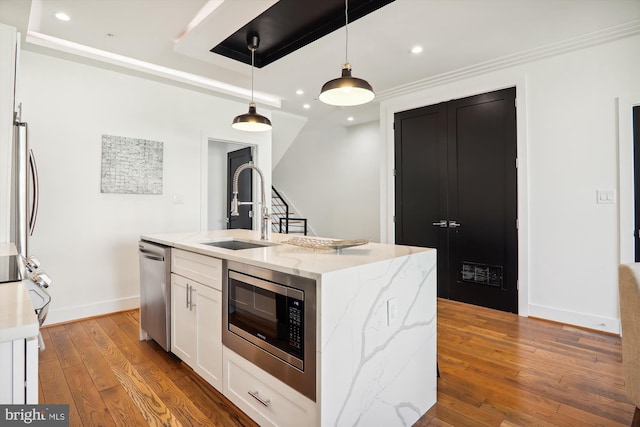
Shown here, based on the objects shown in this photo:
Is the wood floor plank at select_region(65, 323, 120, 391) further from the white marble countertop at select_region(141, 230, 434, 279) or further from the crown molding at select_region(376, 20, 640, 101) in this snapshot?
the crown molding at select_region(376, 20, 640, 101)

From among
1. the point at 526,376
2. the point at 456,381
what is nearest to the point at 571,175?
the point at 526,376

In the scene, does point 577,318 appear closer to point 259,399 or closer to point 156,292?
point 259,399

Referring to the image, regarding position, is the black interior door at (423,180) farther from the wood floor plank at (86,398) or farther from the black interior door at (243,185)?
the wood floor plank at (86,398)

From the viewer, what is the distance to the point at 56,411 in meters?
0.76

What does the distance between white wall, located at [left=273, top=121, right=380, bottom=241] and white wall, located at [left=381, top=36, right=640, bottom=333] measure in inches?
121

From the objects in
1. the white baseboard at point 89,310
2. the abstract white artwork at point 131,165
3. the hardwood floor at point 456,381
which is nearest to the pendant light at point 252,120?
the abstract white artwork at point 131,165

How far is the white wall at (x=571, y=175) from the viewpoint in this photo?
2.95 m

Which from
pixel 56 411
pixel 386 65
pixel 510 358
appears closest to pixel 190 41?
pixel 386 65

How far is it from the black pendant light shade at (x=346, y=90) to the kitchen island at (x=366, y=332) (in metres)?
0.91

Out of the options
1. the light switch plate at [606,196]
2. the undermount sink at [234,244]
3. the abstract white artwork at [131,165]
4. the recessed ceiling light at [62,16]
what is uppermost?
the recessed ceiling light at [62,16]

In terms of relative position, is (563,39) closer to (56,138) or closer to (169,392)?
(169,392)

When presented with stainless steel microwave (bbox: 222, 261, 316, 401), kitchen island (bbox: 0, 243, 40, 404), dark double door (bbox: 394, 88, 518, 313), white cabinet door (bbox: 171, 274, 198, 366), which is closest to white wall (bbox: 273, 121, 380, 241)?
dark double door (bbox: 394, 88, 518, 313)

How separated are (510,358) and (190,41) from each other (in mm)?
3635

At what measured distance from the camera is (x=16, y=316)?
2.31 feet
